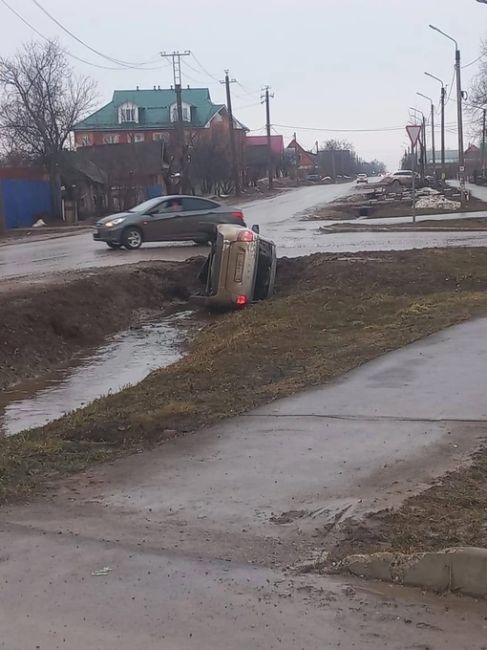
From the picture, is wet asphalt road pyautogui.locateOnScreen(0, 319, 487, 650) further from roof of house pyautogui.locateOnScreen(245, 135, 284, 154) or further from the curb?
roof of house pyautogui.locateOnScreen(245, 135, 284, 154)

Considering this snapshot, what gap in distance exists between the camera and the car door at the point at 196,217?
25.3 m

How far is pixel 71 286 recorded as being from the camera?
1625 centimetres

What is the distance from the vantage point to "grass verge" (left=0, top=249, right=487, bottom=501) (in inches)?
272

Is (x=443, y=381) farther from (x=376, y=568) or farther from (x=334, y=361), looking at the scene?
(x=376, y=568)

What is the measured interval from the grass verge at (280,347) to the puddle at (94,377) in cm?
71

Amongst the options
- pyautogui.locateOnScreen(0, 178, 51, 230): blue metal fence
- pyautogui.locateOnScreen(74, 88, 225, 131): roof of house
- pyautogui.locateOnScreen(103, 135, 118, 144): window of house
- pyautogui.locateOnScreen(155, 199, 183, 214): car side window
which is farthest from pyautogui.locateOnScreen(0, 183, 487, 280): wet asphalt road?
pyautogui.locateOnScreen(74, 88, 225, 131): roof of house

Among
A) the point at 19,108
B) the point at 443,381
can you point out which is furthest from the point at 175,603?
the point at 19,108

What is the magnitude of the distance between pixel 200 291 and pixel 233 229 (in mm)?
3220

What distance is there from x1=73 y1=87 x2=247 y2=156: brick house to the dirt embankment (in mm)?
78800

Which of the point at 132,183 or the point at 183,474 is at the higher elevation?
the point at 132,183

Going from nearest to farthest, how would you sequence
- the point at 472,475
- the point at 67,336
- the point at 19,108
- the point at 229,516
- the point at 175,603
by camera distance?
the point at 175,603 → the point at 229,516 → the point at 472,475 → the point at 67,336 → the point at 19,108

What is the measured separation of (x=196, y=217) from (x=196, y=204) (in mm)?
622

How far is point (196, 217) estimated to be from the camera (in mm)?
25344

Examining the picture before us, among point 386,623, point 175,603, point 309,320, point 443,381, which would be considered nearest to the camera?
point 386,623
